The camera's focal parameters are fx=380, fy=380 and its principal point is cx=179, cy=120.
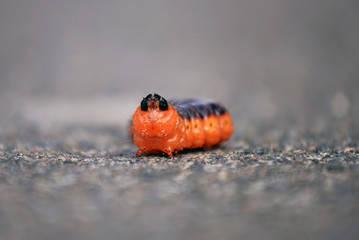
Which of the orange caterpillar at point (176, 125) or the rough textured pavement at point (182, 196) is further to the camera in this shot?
the orange caterpillar at point (176, 125)

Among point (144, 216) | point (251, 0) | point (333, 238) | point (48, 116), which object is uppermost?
point (251, 0)

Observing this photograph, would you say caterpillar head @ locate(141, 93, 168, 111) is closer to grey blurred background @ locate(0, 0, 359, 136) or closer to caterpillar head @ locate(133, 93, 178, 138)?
caterpillar head @ locate(133, 93, 178, 138)

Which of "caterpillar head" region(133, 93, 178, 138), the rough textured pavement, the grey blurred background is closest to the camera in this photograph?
the rough textured pavement

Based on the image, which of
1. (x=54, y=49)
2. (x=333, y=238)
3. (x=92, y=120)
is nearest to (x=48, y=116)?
(x=92, y=120)

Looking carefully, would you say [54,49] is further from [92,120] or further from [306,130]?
[306,130]

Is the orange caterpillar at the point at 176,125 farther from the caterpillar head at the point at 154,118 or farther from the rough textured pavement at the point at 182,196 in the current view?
the rough textured pavement at the point at 182,196

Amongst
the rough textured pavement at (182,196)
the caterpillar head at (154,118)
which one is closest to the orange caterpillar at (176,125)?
the caterpillar head at (154,118)

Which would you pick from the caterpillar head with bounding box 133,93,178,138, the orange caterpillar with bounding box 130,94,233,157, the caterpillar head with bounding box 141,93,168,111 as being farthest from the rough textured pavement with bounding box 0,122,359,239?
the caterpillar head with bounding box 141,93,168,111
